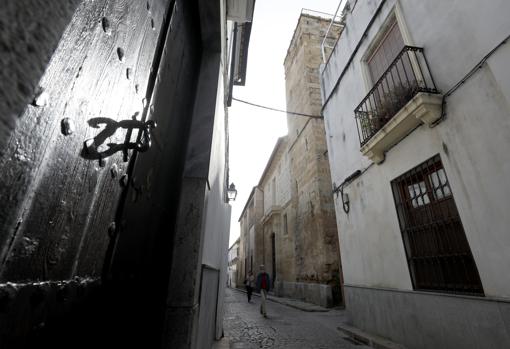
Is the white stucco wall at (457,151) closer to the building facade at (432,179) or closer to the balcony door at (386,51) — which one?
the building facade at (432,179)

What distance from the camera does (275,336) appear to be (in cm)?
524

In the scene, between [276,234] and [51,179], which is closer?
[51,179]

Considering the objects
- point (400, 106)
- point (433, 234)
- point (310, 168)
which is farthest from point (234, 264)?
point (400, 106)

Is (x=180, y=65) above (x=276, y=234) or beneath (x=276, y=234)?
beneath

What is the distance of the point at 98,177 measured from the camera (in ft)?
2.60

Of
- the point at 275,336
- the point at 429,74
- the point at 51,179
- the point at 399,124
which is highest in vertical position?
the point at 429,74

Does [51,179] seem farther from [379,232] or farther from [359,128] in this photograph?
[359,128]

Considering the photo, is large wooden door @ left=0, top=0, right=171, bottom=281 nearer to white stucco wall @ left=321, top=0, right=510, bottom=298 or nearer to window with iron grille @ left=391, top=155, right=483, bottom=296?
white stucco wall @ left=321, top=0, right=510, bottom=298

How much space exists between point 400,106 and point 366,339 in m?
4.33

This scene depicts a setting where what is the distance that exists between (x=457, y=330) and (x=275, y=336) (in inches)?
127

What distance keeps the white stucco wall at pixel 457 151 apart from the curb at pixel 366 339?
93cm

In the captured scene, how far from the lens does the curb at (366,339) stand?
4253 millimetres

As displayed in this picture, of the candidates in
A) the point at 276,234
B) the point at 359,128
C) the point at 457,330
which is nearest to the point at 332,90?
the point at 359,128

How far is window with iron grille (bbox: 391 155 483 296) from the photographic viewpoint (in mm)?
3545
